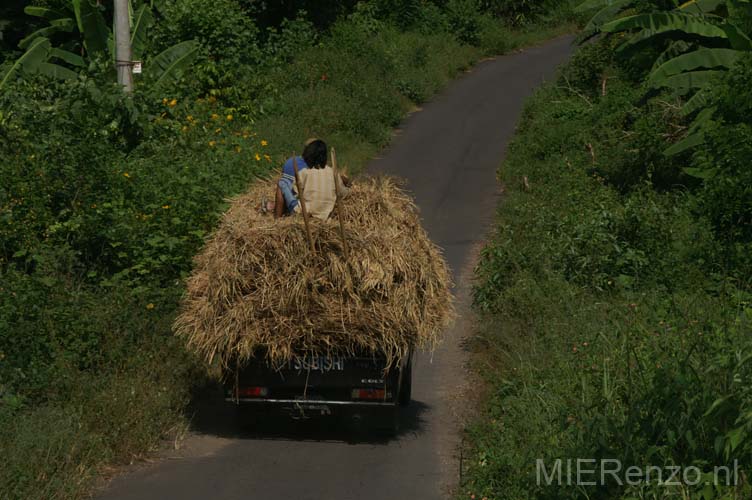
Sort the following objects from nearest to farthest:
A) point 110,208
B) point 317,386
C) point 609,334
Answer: point 317,386 → point 609,334 → point 110,208

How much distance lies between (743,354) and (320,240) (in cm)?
359

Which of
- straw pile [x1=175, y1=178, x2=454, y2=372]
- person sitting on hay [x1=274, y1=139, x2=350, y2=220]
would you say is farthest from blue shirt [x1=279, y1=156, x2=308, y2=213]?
straw pile [x1=175, y1=178, x2=454, y2=372]

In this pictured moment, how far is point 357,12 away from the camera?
33969 millimetres

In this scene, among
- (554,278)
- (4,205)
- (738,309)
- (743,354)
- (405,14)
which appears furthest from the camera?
(405,14)

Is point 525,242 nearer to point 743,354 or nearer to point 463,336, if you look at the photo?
point 463,336

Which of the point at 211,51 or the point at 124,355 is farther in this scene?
the point at 211,51

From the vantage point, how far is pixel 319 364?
9.07m

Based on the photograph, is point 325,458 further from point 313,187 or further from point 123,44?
point 123,44

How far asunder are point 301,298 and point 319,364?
647 millimetres

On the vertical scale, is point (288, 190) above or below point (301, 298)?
above

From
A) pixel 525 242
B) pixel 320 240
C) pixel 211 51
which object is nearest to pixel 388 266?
pixel 320 240

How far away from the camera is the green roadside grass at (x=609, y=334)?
6.66 metres

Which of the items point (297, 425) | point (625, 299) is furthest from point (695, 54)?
point (297, 425)

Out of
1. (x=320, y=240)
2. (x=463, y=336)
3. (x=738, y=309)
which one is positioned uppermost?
(x=320, y=240)
